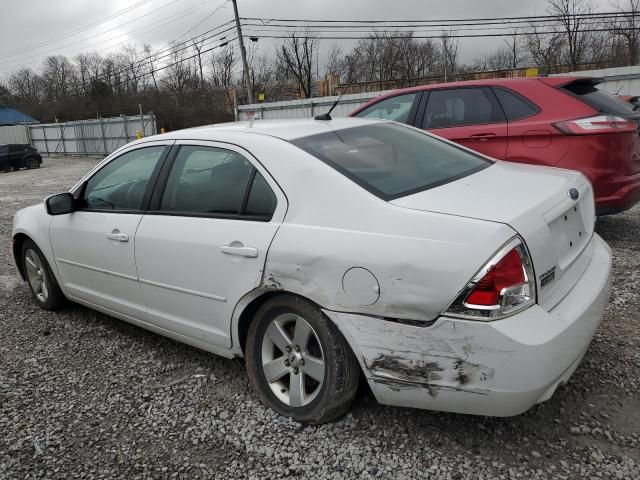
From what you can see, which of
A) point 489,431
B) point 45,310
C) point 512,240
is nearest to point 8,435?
point 45,310

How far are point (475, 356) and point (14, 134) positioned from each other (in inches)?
1630

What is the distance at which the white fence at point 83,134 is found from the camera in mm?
25797

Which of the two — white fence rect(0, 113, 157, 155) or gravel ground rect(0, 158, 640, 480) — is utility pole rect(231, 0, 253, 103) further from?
gravel ground rect(0, 158, 640, 480)

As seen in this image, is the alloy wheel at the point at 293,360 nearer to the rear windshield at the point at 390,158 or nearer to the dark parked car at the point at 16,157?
the rear windshield at the point at 390,158

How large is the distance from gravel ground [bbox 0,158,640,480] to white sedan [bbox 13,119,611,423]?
225 mm

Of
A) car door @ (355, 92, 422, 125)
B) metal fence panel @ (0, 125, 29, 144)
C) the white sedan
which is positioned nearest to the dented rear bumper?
the white sedan

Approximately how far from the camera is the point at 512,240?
196 centimetres

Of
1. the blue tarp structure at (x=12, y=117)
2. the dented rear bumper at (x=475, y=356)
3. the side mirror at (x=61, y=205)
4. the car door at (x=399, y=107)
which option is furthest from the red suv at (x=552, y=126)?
the blue tarp structure at (x=12, y=117)

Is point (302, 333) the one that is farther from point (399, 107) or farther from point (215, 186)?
point (399, 107)

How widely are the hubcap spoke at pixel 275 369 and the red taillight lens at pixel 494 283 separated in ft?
3.46

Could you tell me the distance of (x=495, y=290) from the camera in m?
1.92

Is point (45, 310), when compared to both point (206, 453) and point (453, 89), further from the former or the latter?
point (453, 89)

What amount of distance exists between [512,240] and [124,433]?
6.81ft

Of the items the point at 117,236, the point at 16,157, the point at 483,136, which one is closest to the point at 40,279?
the point at 117,236
